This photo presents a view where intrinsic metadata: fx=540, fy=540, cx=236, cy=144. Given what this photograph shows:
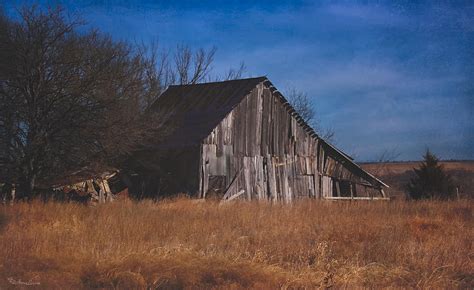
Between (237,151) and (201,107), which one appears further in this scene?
(201,107)

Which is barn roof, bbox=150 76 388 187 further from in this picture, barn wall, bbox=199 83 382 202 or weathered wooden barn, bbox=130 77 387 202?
barn wall, bbox=199 83 382 202

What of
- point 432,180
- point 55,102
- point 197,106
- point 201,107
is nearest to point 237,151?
point 201,107

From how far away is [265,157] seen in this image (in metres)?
26.2

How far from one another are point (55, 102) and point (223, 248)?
10.2 meters

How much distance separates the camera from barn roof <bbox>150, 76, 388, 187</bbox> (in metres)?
23.8

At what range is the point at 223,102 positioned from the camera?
1020 inches

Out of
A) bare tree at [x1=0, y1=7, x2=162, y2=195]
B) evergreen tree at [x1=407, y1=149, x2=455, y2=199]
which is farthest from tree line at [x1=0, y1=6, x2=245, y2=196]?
evergreen tree at [x1=407, y1=149, x2=455, y2=199]

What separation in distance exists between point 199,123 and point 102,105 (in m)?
6.95

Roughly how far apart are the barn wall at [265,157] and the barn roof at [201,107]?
246mm

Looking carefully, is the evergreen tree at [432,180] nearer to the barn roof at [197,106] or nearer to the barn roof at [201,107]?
the barn roof at [201,107]

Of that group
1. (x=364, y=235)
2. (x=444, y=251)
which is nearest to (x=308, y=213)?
(x=364, y=235)

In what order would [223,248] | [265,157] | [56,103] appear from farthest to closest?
[265,157], [56,103], [223,248]

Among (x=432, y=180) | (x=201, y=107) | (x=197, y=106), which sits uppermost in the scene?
(x=197, y=106)

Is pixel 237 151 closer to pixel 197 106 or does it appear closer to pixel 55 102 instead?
pixel 197 106
